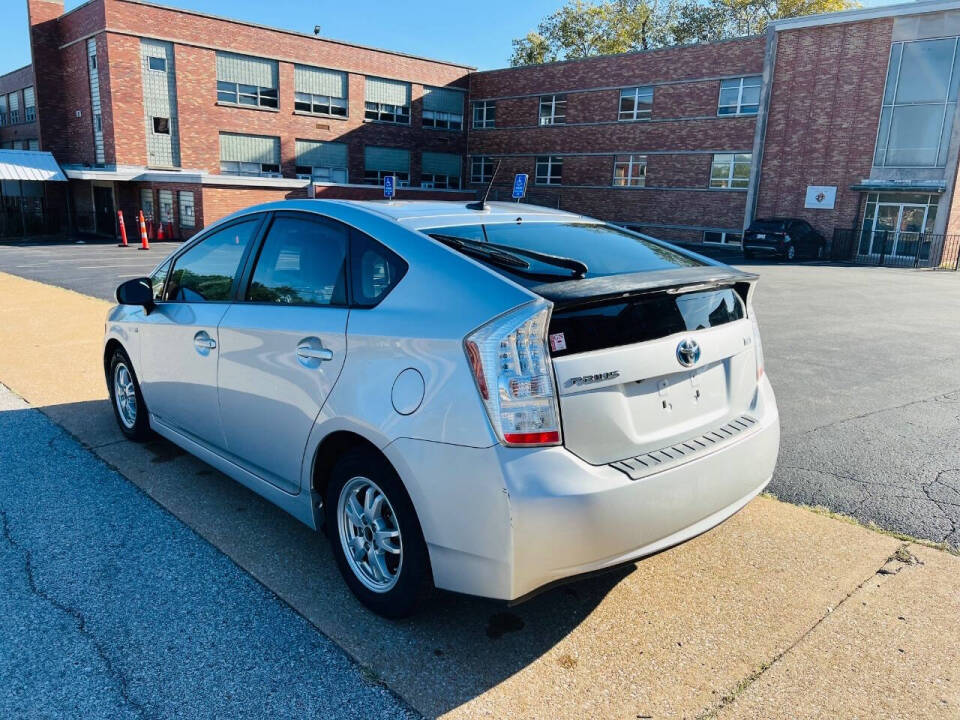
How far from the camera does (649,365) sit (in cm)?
256

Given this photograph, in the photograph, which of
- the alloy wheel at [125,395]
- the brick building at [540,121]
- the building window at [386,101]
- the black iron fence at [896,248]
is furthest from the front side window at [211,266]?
the building window at [386,101]

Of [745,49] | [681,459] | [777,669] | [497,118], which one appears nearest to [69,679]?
[681,459]

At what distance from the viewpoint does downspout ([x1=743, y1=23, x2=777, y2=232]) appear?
30.0 metres

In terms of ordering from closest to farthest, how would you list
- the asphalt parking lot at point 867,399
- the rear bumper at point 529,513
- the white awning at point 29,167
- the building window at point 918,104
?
the rear bumper at point 529,513 → the asphalt parking lot at point 867,399 → the building window at point 918,104 → the white awning at point 29,167

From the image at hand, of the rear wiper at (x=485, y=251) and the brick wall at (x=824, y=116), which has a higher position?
the brick wall at (x=824, y=116)

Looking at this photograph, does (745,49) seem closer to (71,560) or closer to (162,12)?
(162,12)

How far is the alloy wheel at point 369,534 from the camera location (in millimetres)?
2756

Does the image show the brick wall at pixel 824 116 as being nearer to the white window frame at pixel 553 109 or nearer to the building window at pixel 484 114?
the white window frame at pixel 553 109

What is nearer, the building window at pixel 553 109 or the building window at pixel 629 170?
the building window at pixel 629 170

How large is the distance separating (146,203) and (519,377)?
3453 cm

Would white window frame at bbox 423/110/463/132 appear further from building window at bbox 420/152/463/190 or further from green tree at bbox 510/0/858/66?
green tree at bbox 510/0/858/66

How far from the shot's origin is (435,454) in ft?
7.89

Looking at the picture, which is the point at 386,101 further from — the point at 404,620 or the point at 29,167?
the point at 404,620

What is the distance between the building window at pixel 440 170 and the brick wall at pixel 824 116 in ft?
65.7
